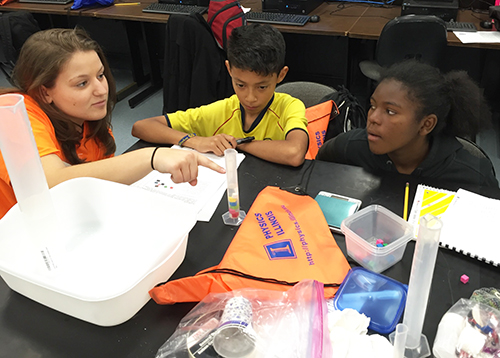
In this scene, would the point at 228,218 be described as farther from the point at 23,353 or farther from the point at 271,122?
the point at 271,122

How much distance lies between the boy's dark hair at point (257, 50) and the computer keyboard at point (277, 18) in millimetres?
1215

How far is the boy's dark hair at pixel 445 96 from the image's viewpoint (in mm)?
1294

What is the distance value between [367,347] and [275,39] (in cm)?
117

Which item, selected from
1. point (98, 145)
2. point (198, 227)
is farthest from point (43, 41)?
point (198, 227)

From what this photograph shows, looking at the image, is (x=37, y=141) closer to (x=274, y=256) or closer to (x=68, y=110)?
(x=68, y=110)

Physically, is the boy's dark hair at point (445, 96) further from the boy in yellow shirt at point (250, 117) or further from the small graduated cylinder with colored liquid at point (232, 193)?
the small graduated cylinder with colored liquid at point (232, 193)

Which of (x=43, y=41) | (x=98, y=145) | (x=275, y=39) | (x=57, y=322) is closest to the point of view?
(x=57, y=322)

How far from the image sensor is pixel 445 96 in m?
1.31

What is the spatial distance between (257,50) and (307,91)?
1.84 feet

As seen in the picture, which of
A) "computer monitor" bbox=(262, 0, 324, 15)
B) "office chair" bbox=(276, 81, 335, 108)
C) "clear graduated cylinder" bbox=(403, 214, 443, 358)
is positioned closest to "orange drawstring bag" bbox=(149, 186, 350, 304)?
"clear graduated cylinder" bbox=(403, 214, 443, 358)

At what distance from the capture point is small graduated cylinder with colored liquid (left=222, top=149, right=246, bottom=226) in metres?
0.97

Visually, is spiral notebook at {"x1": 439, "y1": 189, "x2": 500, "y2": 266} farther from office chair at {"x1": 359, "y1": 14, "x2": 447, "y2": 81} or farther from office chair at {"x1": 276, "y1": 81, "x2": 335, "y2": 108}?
office chair at {"x1": 359, "y1": 14, "x2": 447, "y2": 81}

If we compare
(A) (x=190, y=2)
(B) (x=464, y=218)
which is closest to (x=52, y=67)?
(B) (x=464, y=218)

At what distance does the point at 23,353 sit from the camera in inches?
29.5
